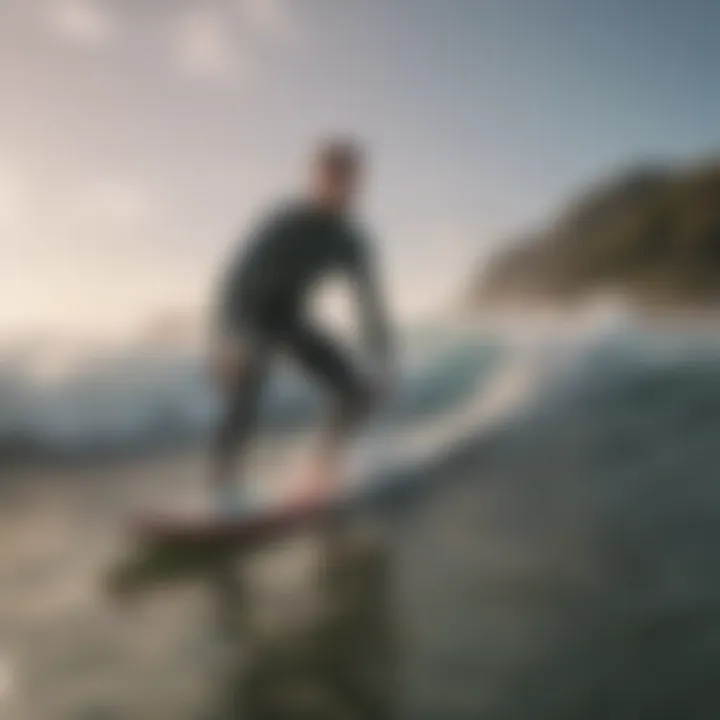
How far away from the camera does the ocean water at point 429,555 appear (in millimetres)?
1184

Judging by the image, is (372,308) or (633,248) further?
(633,248)

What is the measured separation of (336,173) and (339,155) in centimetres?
3

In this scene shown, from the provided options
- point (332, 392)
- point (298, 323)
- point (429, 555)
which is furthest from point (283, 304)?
point (429, 555)

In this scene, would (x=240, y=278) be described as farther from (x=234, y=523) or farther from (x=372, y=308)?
(x=234, y=523)

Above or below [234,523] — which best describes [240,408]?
above

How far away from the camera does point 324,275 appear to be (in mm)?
Result: 1360

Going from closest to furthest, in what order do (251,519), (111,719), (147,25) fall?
(111,719), (251,519), (147,25)

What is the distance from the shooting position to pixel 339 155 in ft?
4.61

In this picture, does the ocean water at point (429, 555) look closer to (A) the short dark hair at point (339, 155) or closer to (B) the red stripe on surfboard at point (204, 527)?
(B) the red stripe on surfboard at point (204, 527)

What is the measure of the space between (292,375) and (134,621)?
381mm

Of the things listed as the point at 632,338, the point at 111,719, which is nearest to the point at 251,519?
the point at 111,719

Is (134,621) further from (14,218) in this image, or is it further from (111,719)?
(14,218)

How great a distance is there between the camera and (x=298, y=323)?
1.36 meters

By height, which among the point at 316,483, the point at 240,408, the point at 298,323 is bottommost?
the point at 316,483
